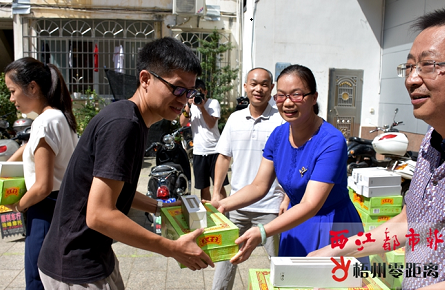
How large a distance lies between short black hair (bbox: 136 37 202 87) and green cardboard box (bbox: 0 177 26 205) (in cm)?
134

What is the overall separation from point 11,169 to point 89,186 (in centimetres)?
134

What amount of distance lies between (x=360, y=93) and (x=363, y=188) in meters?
6.46

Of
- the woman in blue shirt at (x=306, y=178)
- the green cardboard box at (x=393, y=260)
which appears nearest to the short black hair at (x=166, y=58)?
the woman in blue shirt at (x=306, y=178)

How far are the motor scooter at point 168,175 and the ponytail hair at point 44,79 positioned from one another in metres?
2.03

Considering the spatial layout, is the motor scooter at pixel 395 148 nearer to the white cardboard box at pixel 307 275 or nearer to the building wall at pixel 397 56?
the building wall at pixel 397 56

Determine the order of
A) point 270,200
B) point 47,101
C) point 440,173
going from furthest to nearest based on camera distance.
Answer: point 270,200 < point 47,101 < point 440,173

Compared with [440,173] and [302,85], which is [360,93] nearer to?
[302,85]

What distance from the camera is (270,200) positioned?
310 centimetres

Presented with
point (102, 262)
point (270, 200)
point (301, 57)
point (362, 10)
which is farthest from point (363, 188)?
point (362, 10)

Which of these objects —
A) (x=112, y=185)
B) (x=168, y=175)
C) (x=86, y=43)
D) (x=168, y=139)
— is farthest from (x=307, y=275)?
(x=86, y=43)

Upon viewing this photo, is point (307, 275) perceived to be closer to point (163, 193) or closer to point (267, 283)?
point (267, 283)

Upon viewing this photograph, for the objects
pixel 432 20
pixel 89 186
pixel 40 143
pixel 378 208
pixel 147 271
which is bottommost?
pixel 147 271

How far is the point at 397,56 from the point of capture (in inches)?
347

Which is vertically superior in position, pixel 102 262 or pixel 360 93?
pixel 360 93
